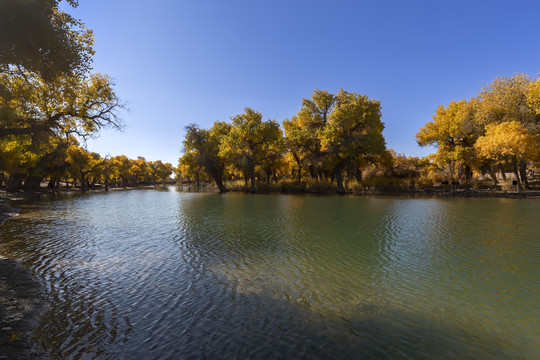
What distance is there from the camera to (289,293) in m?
7.25

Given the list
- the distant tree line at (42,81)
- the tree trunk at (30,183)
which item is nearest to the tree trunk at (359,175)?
the distant tree line at (42,81)

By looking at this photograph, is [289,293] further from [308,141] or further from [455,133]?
[455,133]

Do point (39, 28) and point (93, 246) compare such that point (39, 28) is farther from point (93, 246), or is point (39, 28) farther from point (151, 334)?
point (151, 334)

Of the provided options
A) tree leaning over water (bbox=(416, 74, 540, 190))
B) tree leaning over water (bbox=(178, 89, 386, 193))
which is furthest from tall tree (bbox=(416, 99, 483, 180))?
tree leaning over water (bbox=(178, 89, 386, 193))

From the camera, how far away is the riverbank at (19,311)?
4.51 m

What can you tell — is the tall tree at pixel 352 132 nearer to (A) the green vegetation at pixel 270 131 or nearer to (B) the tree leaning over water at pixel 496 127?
(A) the green vegetation at pixel 270 131

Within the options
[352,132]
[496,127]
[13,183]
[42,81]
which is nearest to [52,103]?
[42,81]

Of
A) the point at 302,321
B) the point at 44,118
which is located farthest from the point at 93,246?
the point at 44,118

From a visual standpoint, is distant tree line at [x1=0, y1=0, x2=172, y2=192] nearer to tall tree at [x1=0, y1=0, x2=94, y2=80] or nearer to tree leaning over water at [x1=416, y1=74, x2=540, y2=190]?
tall tree at [x1=0, y1=0, x2=94, y2=80]

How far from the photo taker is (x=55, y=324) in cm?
550

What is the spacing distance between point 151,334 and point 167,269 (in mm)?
4155

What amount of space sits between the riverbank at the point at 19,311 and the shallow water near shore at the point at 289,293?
0.24 m

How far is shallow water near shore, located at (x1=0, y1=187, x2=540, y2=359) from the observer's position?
4.90 meters

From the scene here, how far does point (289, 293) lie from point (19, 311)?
6.57m
